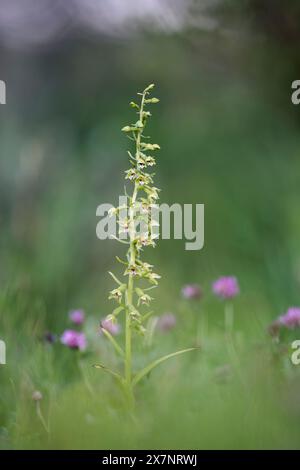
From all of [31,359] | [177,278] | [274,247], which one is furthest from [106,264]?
[31,359]

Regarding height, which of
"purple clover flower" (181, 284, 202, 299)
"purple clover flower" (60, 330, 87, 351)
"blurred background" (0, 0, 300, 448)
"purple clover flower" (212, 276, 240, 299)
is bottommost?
"purple clover flower" (60, 330, 87, 351)

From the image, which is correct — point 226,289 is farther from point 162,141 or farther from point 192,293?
point 162,141

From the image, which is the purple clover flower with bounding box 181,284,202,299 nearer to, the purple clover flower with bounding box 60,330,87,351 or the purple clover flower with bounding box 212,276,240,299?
the purple clover flower with bounding box 212,276,240,299

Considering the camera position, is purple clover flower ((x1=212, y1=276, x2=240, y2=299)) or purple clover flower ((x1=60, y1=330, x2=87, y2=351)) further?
purple clover flower ((x1=212, y1=276, x2=240, y2=299))

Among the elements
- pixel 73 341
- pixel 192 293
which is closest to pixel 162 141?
pixel 192 293

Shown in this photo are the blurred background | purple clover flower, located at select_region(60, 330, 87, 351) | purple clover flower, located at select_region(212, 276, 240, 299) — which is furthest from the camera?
the blurred background

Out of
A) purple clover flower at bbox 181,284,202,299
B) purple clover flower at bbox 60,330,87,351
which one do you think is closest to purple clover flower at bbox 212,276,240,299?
purple clover flower at bbox 181,284,202,299

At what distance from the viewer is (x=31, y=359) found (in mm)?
1581

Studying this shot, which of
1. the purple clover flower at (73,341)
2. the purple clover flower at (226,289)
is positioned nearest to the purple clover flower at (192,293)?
the purple clover flower at (226,289)

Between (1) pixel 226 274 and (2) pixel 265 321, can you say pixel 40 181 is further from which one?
(2) pixel 265 321

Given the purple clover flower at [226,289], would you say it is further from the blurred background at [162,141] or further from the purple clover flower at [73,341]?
the purple clover flower at [73,341]

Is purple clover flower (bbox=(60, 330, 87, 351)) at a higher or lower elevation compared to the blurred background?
lower

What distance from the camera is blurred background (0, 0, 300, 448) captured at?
241cm

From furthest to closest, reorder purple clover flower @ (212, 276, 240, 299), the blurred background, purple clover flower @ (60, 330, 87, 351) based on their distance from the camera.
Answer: the blurred background, purple clover flower @ (212, 276, 240, 299), purple clover flower @ (60, 330, 87, 351)
